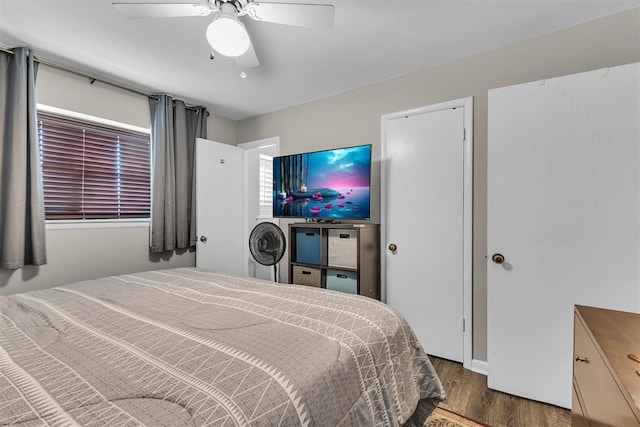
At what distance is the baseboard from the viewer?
85.4 inches

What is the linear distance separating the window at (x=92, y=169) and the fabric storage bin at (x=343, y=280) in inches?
79.2

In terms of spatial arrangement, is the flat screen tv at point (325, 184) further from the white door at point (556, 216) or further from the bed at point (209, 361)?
the bed at point (209, 361)

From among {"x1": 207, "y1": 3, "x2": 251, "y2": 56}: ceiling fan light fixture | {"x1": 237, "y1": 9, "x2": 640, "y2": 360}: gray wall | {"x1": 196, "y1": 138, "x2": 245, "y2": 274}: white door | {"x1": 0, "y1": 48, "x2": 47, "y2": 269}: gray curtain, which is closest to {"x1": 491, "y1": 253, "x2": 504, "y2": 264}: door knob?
{"x1": 237, "y1": 9, "x2": 640, "y2": 360}: gray wall

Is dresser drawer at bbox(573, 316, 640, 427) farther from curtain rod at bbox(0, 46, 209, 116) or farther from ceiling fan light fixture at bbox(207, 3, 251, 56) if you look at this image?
curtain rod at bbox(0, 46, 209, 116)

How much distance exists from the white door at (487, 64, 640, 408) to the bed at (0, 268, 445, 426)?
37.2 inches

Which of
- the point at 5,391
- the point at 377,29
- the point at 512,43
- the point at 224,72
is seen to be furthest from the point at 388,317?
the point at 224,72

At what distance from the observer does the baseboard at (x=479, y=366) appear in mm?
2170

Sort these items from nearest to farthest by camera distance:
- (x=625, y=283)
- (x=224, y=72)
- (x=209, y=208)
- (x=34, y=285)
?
1. (x=625, y=283)
2. (x=34, y=285)
3. (x=224, y=72)
4. (x=209, y=208)

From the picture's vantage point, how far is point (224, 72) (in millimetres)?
2547

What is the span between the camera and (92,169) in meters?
2.61

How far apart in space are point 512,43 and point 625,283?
1729 millimetres

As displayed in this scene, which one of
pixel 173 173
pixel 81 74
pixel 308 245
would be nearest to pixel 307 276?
pixel 308 245

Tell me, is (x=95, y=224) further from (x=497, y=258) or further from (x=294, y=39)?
(x=497, y=258)

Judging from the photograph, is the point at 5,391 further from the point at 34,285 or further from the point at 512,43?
the point at 512,43
